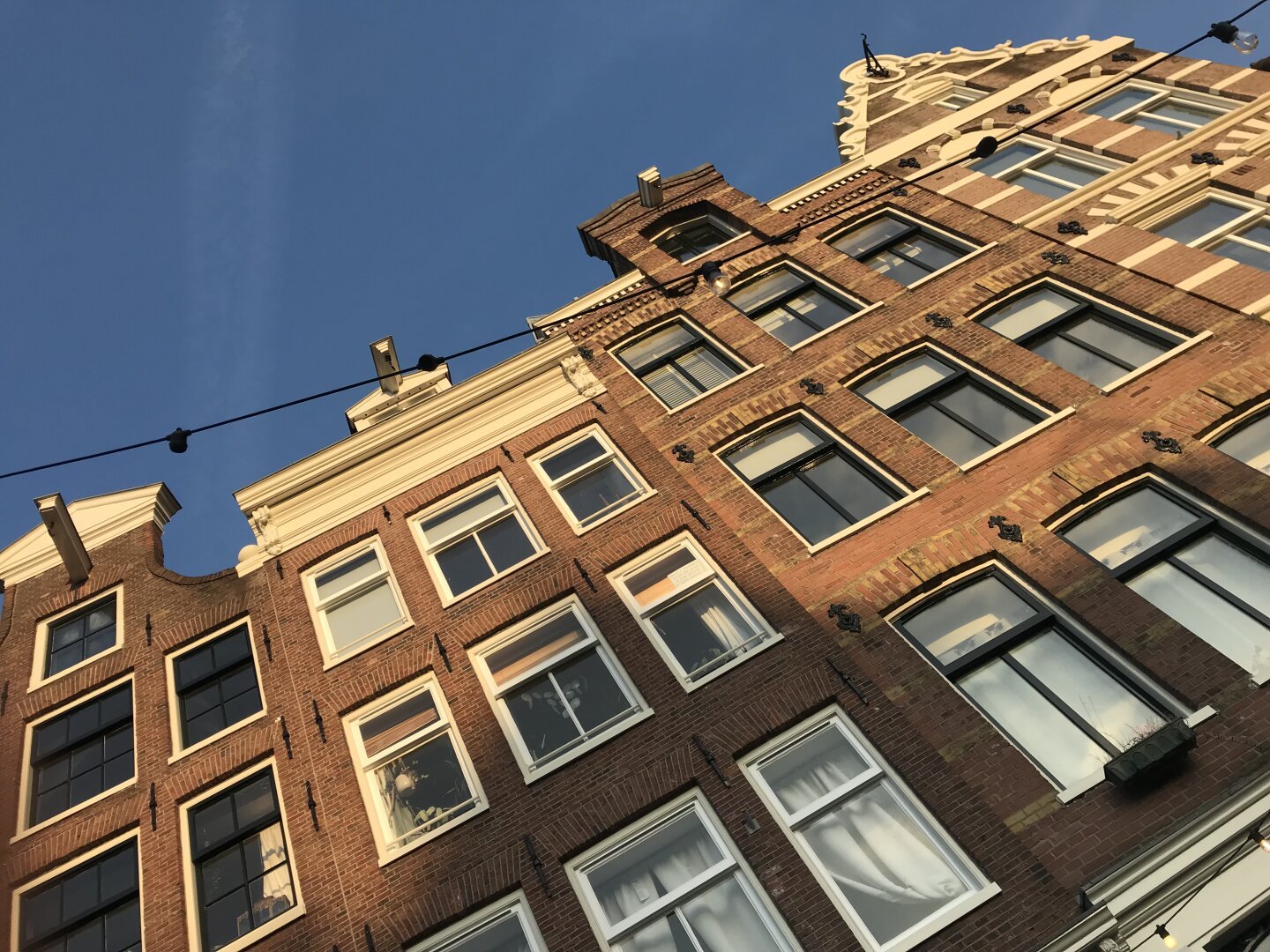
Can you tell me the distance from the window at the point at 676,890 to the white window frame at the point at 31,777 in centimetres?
806

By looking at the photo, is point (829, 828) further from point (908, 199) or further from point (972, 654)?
point (908, 199)

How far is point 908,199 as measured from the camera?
22.5 m

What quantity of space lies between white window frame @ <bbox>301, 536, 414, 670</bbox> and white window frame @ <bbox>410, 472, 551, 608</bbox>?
67 cm

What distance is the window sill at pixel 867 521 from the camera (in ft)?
50.5

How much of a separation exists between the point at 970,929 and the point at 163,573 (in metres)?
15.4

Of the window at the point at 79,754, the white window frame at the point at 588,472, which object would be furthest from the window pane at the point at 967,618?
the window at the point at 79,754

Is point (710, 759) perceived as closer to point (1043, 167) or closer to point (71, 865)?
point (71, 865)

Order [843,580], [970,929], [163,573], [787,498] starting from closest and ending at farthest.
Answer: [970,929]
[843,580]
[787,498]
[163,573]

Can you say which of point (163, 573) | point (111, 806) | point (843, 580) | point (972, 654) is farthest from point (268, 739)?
point (972, 654)

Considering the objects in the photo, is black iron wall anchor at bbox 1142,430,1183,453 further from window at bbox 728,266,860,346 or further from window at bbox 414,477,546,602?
window at bbox 414,477,546,602

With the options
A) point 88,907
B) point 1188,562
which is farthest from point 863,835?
point 88,907

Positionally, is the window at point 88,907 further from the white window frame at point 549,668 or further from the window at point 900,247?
the window at point 900,247

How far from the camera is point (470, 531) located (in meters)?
18.4

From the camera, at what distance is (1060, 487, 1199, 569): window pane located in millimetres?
14078
